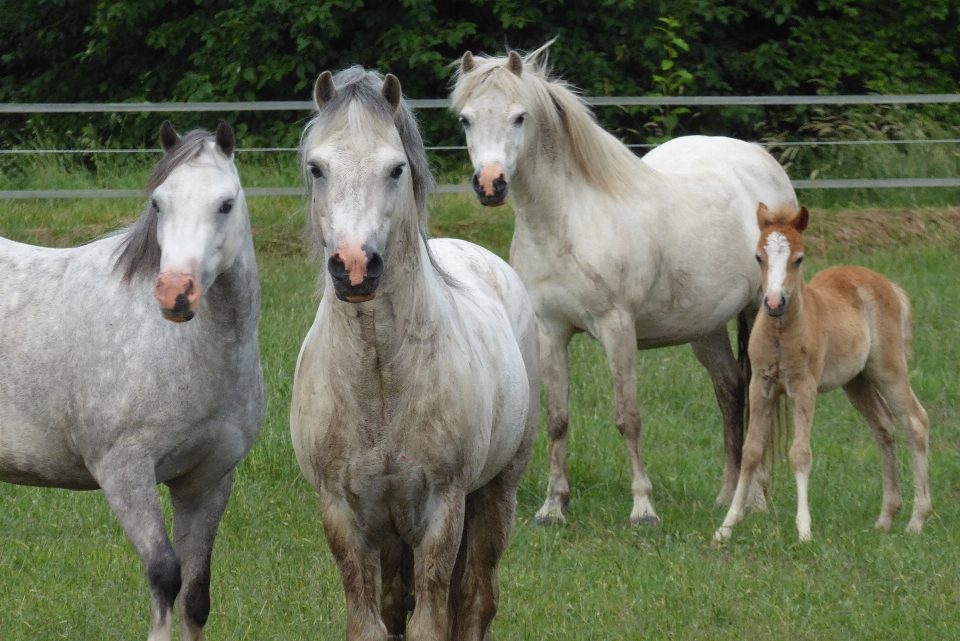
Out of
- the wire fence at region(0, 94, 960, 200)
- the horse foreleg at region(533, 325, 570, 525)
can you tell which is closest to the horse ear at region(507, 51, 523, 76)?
the horse foreleg at region(533, 325, 570, 525)

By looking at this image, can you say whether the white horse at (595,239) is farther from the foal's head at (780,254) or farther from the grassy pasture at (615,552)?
the foal's head at (780,254)

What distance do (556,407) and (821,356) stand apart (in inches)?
55.5

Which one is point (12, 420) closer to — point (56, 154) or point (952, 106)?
point (56, 154)

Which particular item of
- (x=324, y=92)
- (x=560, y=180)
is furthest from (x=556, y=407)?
(x=324, y=92)

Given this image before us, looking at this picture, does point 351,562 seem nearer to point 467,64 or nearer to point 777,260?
point 777,260

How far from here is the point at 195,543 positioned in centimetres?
430

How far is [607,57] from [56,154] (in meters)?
6.53

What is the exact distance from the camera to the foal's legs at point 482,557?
13.9 feet

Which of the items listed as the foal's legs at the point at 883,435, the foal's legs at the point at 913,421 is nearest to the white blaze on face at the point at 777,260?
the foal's legs at the point at 913,421

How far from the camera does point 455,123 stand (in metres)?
14.5

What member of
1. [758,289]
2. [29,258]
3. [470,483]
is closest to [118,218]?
[758,289]

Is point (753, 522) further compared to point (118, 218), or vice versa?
point (118, 218)

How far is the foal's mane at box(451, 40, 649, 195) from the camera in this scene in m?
6.40

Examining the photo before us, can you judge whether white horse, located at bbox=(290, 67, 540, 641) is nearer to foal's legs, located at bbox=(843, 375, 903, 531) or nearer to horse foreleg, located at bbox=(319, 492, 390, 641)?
horse foreleg, located at bbox=(319, 492, 390, 641)
